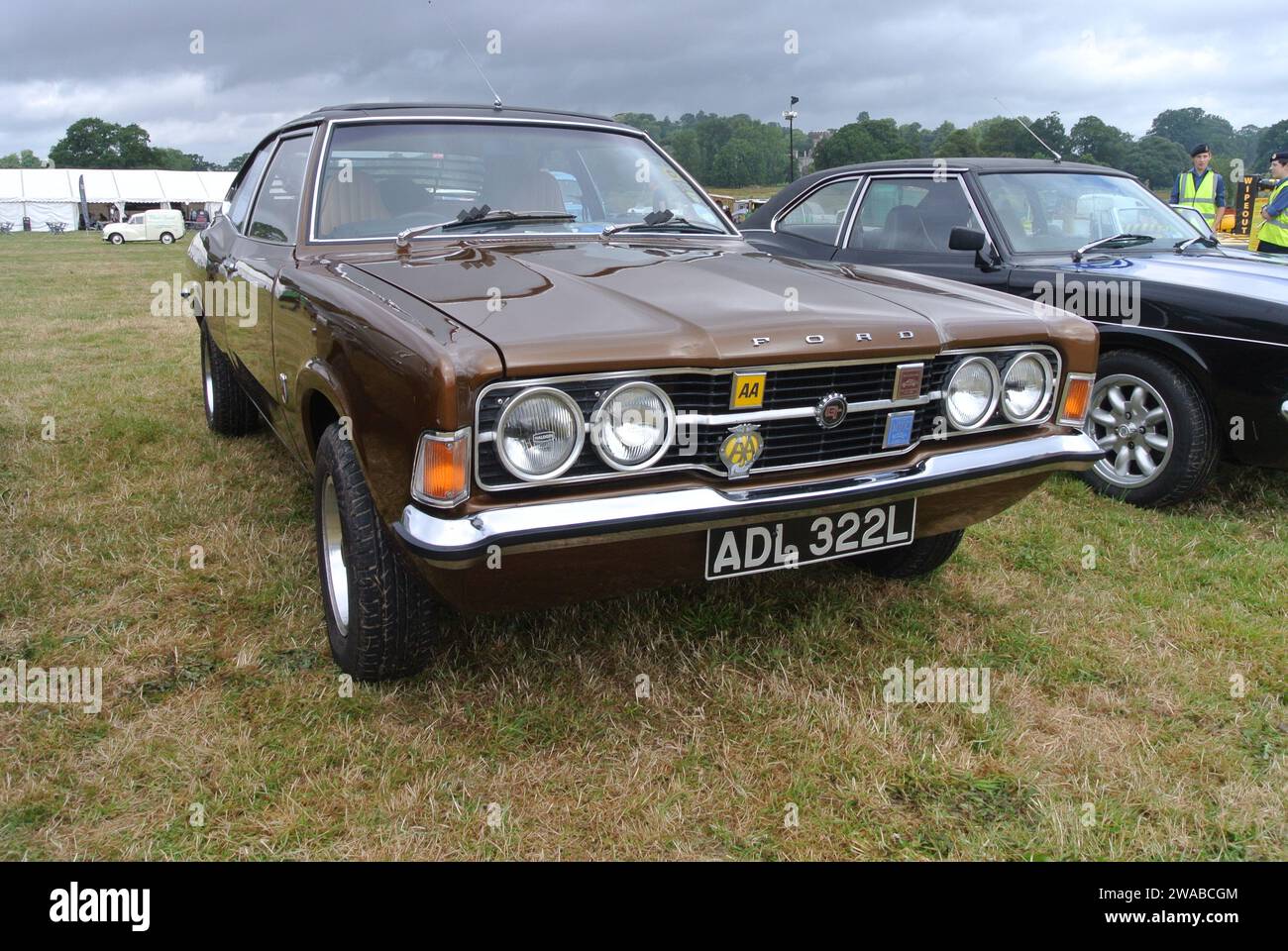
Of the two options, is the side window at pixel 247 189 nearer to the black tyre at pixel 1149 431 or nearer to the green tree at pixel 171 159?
the black tyre at pixel 1149 431

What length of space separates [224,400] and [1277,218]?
8068mm

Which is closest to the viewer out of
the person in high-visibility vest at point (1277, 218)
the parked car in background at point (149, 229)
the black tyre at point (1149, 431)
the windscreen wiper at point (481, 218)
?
the windscreen wiper at point (481, 218)

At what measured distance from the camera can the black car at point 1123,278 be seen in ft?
12.7

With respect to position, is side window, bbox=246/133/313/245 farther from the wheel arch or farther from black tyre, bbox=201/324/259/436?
the wheel arch

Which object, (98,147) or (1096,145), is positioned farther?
(98,147)

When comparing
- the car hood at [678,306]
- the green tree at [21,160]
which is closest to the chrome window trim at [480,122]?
the car hood at [678,306]

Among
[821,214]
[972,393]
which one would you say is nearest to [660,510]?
[972,393]

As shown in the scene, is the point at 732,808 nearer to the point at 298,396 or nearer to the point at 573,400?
the point at 573,400

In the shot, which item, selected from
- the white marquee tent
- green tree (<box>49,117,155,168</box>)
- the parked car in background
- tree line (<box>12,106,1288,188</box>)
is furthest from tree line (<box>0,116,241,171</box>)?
tree line (<box>12,106,1288,188</box>)

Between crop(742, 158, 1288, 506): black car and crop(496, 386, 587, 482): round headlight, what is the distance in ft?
10.3

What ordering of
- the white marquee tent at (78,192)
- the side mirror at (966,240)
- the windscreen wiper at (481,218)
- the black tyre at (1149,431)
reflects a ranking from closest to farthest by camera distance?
1. the windscreen wiper at (481,218)
2. the black tyre at (1149,431)
3. the side mirror at (966,240)
4. the white marquee tent at (78,192)

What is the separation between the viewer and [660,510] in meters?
2.12

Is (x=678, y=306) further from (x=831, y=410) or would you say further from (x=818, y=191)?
(x=818, y=191)
